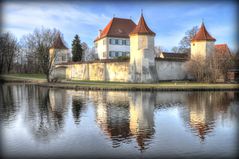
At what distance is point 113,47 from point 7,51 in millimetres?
24518

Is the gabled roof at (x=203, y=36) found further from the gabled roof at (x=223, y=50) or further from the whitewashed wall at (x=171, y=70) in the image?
the whitewashed wall at (x=171, y=70)

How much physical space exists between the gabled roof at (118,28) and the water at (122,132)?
3033cm

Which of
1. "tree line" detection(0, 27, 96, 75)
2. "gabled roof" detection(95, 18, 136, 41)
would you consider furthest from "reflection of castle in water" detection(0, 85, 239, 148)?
"gabled roof" detection(95, 18, 136, 41)

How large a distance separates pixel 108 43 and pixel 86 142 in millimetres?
37259

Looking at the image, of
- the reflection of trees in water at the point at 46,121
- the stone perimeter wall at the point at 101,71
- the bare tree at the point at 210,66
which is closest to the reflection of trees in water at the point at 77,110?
the reflection of trees in water at the point at 46,121

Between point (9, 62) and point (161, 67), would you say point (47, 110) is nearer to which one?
point (161, 67)

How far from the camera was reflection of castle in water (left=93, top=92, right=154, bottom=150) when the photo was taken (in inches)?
385

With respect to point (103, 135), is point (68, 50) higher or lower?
higher

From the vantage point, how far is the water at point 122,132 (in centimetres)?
812

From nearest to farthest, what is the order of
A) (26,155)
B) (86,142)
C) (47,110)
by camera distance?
1. (26,155)
2. (86,142)
3. (47,110)

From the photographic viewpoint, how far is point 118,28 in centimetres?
4653

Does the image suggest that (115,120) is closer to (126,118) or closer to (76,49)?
(126,118)

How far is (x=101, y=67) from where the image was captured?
3869 centimetres

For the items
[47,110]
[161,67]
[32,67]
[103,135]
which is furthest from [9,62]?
[103,135]
